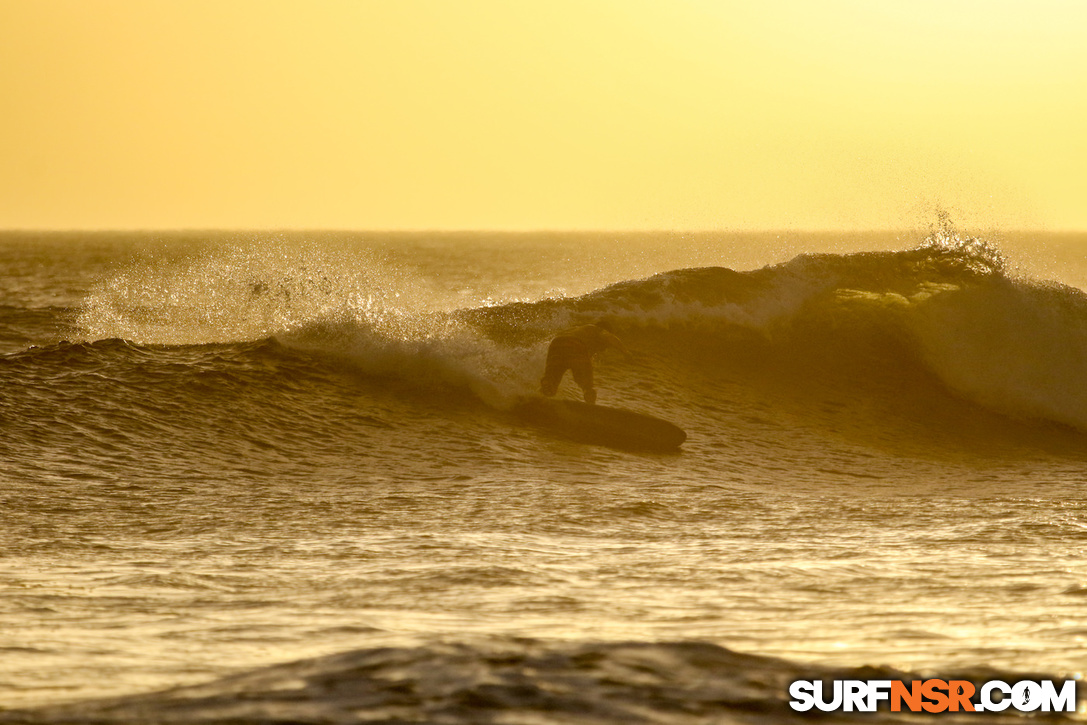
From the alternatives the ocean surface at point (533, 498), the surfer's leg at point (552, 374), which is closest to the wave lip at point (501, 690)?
the ocean surface at point (533, 498)

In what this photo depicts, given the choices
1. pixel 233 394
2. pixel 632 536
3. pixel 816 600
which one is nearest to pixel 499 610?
pixel 816 600

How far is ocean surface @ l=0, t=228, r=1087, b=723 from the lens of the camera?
4809 millimetres

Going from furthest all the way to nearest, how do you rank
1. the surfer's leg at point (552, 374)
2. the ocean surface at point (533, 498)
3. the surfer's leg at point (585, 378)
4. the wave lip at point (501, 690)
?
the surfer's leg at point (552, 374)
the surfer's leg at point (585, 378)
the ocean surface at point (533, 498)
the wave lip at point (501, 690)

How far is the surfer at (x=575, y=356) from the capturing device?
12.7 meters

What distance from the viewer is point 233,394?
1255 centimetres

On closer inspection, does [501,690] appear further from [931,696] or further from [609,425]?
[609,425]

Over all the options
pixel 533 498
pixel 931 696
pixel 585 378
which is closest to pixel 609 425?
pixel 585 378

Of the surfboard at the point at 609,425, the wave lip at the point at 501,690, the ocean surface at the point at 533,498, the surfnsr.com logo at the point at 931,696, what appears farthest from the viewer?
the surfboard at the point at 609,425

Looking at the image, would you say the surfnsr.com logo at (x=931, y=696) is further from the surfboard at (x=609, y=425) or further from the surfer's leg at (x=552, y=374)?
the surfer's leg at (x=552, y=374)

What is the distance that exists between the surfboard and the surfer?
0.95ft

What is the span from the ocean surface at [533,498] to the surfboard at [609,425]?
21cm

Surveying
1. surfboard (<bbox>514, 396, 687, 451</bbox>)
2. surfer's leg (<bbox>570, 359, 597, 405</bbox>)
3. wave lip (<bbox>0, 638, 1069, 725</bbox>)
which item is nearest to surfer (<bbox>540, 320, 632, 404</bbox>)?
surfer's leg (<bbox>570, 359, 597, 405</bbox>)

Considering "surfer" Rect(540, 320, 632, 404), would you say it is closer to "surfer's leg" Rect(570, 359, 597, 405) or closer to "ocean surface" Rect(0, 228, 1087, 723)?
"surfer's leg" Rect(570, 359, 597, 405)

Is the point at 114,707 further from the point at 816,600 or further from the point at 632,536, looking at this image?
the point at 632,536
